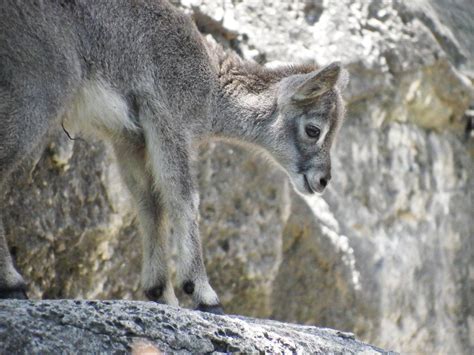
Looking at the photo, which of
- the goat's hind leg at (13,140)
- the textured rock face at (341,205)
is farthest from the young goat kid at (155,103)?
the textured rock face at (341,205)

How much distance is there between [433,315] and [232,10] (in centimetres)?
448

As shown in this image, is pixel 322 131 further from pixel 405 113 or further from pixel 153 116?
pixel 405 113

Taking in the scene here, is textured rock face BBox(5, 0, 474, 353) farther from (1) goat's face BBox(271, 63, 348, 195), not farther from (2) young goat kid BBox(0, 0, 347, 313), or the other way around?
(1) goat's face BBox(271, 63, 348, 195)

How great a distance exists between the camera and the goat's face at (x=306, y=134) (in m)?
9.03

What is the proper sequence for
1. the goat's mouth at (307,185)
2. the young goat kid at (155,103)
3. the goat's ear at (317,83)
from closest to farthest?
the young goat kid at (155,103) < the goat's ear at (317,83) < the goat's mouth at (307,185)

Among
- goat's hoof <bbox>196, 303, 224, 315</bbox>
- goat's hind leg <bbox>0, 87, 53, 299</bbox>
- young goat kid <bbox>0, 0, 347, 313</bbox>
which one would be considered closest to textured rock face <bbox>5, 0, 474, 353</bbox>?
young goat kid <bbox>0, 0, 347, 313</bbox>

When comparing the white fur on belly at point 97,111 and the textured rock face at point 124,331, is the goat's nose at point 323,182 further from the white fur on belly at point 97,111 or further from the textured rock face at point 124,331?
the textured rock face at point 124,331

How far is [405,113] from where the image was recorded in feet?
39.4

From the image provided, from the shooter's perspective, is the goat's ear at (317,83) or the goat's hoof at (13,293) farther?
the goat's ear at (317,83)

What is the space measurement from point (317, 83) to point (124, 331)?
3.78 m

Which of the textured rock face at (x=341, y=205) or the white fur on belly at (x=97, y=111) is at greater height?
the white fur on belly at (x=97, y=111)

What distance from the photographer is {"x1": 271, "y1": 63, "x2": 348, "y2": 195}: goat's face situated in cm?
903

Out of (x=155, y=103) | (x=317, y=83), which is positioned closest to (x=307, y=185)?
(x=317, y=83)

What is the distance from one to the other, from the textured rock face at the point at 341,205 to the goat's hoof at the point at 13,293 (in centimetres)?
211
